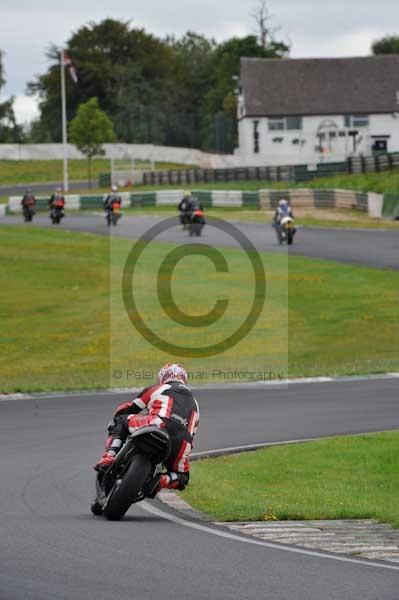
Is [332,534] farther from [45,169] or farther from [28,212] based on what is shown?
[45,169]

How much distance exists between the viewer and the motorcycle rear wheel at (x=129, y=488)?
10.2 meters

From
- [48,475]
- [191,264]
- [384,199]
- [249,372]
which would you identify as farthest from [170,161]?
[48,475]

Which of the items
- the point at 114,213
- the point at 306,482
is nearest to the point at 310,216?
the point at 114,213

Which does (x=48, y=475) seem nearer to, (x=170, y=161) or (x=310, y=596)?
(x=310, y=596)

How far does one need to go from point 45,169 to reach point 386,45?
190 feet

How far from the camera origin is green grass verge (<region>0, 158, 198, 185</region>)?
300ft

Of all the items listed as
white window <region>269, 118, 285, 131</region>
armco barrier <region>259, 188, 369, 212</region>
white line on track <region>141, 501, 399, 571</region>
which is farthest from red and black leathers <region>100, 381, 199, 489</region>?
white window <region>269, 118, 285, 131</region>

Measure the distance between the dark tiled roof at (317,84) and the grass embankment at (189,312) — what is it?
51728 millimetres

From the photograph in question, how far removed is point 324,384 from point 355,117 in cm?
7400

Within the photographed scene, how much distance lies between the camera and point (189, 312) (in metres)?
31.5

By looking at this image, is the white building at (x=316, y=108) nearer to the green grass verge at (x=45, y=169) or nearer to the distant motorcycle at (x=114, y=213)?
the green grass verge at (x=45, y=169)

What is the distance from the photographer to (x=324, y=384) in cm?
2158

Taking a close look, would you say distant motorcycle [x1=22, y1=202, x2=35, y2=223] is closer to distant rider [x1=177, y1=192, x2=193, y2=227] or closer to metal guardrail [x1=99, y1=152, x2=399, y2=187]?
distant rider [x1=177, y1=192, x2=193, y2=227]

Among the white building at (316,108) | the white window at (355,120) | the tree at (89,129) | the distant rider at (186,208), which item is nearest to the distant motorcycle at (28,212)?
the distant rider at (186,208)
